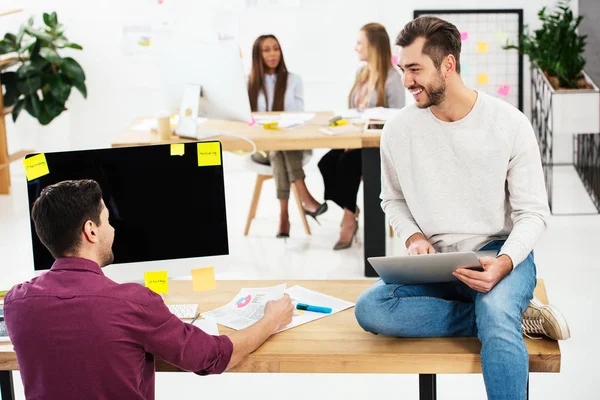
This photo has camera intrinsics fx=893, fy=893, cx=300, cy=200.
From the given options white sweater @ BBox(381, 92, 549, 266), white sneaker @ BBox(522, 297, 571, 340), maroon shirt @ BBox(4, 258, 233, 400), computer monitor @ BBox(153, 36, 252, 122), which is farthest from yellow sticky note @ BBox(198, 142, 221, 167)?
computer monitor @ BBox(153, 36, 252, 122)

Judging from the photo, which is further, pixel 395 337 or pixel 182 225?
pixel 182 225

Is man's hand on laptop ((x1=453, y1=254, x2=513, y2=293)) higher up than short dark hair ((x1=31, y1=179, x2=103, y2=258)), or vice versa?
short dark hair ((x1=31, y1=179, x2=103, y2=258))

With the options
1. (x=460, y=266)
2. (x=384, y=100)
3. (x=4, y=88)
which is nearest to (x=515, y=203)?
(x=460, y=266)

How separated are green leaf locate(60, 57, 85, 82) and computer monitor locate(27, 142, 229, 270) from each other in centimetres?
362

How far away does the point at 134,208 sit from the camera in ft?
7.75

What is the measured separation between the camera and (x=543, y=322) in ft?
6.60

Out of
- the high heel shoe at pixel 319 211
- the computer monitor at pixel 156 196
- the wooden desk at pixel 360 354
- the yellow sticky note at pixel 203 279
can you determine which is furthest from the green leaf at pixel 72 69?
the wooden desk at pixel 360 354

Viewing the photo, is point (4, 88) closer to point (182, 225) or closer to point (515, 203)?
point (182, 225)

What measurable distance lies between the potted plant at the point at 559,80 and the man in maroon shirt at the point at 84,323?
3615mm

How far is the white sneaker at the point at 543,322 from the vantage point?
1967 millimetres

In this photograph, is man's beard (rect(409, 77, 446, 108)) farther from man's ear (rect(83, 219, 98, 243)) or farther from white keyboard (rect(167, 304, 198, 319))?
man's ear (rect(83, 219, 98, 243))

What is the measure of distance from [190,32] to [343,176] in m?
2.08

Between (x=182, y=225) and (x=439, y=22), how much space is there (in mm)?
860

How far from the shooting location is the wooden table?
3945 mm
